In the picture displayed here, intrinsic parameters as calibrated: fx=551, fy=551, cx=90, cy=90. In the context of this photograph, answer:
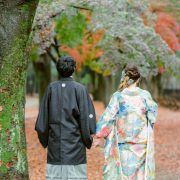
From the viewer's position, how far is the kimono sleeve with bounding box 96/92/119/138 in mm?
6590

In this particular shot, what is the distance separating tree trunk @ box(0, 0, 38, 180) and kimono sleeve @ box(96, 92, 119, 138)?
43.6 inches

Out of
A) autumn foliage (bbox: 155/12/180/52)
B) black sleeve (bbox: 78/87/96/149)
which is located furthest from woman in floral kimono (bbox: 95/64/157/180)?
autumn foliage (bbox: 155/12/180/52)

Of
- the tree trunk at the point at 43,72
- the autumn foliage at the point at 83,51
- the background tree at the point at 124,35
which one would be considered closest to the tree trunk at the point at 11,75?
the background tree at the point at 124,35

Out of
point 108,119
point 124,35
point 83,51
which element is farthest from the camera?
point 83,51

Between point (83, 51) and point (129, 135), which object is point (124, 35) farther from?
point (83, 51)

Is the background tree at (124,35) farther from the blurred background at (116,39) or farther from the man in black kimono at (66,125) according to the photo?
the man in black kimono at (66,125)

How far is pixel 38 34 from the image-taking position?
14.1 meters

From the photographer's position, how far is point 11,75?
22.6 ft

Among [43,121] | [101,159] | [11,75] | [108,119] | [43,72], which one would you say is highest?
[11,75]

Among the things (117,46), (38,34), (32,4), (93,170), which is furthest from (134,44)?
(32,4)

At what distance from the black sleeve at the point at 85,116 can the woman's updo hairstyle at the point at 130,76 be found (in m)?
0.88

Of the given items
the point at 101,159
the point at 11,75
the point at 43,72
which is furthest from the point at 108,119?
the point at 43,72

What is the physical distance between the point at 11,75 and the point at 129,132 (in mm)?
1630

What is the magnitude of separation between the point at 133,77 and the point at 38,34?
7670 mm
